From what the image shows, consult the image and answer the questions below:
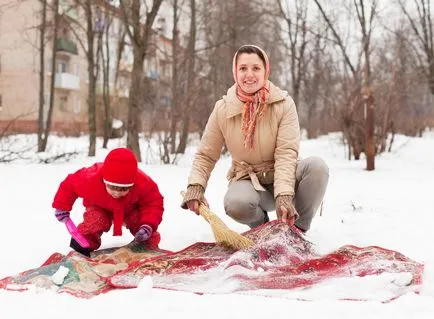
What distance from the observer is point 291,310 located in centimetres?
167

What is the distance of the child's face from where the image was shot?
8.32 ft

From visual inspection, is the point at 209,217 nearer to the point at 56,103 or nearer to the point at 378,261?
the point at 378,261

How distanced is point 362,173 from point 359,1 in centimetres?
260

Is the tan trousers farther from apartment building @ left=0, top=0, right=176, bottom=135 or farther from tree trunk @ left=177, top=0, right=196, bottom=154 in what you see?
apartment building @ left=0, top=0, right=176, bottom=135

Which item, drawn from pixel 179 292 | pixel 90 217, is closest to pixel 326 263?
pixel 179 292

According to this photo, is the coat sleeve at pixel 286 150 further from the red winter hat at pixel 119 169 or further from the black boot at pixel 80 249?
the black boot at pixel 80 249

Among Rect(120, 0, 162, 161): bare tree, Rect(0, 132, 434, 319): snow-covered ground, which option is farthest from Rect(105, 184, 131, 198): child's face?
Rect(120, 0, 162, 161): bare tree

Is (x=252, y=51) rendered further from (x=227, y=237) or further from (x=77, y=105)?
(x=77, y=105)

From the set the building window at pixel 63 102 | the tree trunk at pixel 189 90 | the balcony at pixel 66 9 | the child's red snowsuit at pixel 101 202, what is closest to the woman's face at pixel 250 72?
the child's red snowsuit at pixel 101 202

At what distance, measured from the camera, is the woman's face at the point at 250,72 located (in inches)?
103

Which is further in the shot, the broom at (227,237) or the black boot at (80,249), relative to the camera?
the black boot at (80,249)

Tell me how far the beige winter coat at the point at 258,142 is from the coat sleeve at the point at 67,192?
60 centimetres

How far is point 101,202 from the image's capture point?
2.63m

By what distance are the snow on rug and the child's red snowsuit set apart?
0.89ft
